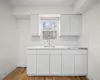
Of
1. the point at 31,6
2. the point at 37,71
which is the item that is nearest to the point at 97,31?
the point at 37,71

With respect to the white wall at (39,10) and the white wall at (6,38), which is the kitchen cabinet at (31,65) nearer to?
the white wall at (6,38)

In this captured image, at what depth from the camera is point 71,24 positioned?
4.40 m

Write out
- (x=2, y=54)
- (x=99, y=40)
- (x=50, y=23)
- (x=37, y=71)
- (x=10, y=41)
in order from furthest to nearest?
(x=50, y=23) < (x=10, y=41) < (x=37, y=71) < (x=2, y=54) < (x=99, y=40)

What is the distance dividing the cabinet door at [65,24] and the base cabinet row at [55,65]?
41.7 inches

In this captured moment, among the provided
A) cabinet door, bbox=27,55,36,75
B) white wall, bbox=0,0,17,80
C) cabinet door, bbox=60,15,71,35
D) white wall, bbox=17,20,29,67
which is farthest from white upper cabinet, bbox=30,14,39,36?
cabinet door, bbox=27,55,36,75

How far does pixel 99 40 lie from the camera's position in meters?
2.82

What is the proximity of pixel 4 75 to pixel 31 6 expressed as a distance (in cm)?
265

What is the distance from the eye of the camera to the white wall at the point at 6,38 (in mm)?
3531

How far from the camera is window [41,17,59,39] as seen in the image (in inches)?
190

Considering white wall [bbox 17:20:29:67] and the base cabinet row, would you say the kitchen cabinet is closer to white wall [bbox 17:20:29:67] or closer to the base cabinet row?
the base cabinet row

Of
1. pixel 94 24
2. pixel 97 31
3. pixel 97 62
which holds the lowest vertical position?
pixel 97 62

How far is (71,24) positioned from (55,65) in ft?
5.56

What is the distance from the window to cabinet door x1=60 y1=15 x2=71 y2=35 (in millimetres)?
481

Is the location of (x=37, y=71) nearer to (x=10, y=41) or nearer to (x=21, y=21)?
(x=10, y=41)
